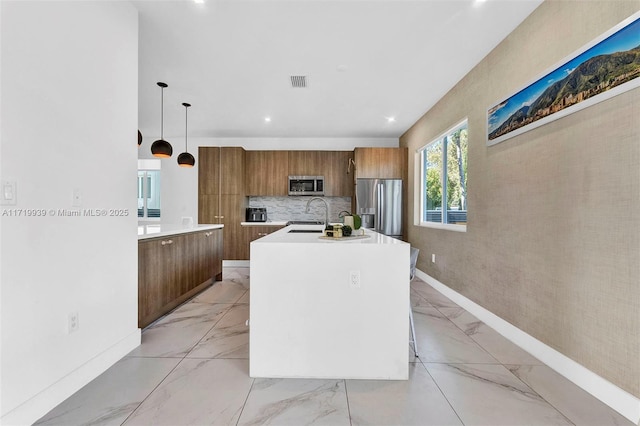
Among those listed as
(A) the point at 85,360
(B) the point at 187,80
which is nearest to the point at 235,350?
(A) the point at 85,360

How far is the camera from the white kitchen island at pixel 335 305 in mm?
1769

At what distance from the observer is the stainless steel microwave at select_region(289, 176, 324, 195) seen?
5.78m

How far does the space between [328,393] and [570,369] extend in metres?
1.56

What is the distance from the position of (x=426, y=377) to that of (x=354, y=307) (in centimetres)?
66

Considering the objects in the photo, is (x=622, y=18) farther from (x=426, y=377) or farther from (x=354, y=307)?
(x=426, y=377)

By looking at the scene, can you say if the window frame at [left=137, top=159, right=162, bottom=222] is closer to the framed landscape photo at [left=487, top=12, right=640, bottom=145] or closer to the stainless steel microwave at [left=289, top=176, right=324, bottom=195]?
the stainless steel microwave at [left=289, top=176, right=324, bottom=195]

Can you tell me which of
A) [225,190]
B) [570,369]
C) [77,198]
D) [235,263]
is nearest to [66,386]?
[77,198]

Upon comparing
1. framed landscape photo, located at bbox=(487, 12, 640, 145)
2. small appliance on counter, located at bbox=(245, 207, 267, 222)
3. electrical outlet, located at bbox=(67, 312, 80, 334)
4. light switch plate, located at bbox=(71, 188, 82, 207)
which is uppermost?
framed landscape photo, located at bbox=(487, 12, 640, 145)

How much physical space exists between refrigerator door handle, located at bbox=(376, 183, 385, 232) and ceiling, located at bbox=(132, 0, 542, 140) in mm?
1308

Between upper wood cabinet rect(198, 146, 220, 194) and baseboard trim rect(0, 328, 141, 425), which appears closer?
baseboard trim rect(0, 328, 141, 425)

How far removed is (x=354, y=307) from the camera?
1.77 meters

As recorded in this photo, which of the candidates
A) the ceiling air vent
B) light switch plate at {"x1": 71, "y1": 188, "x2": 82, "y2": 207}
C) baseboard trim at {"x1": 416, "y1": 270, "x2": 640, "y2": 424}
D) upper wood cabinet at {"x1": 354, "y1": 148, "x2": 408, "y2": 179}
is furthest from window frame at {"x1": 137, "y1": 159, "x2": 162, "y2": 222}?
baseboard trim at {"x1": 416, "y1": 270, "x2": 640, "y2": 424}

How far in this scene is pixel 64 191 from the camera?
1.60m

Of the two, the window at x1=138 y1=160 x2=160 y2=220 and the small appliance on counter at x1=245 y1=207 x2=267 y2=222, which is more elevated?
the window at x1=138 y1=160 x2=160 y2=220
